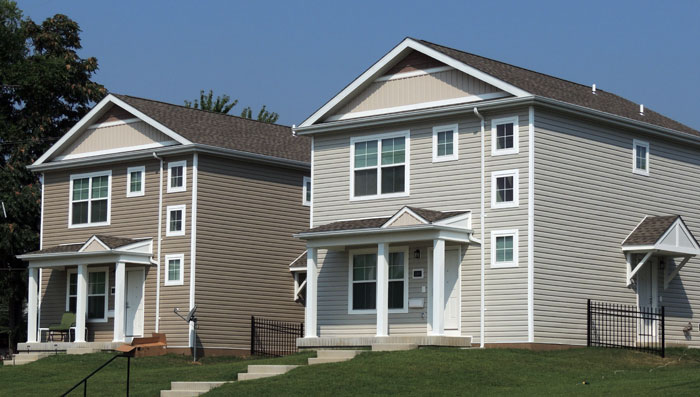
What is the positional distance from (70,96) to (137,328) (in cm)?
1689

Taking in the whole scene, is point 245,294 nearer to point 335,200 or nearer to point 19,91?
point 335,200

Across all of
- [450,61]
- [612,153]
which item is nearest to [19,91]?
[450,61]

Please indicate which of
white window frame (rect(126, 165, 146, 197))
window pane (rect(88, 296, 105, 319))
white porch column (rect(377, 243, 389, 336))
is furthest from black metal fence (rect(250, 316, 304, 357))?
white porch column (rect(377, 243, 389, 336))

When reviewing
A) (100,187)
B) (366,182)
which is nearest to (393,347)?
(366,182)

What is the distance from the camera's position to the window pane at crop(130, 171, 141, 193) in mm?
37416

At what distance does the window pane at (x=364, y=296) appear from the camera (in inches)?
1229

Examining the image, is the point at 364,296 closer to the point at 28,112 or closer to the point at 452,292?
the point at 452,292

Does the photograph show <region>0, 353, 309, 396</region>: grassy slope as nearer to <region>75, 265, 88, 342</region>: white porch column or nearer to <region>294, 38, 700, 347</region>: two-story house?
<region>75, 265, 88, 342</region>: white porch column

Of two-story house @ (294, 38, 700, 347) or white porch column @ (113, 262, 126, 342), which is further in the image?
white porch column @ (113, 262, 126, 342)

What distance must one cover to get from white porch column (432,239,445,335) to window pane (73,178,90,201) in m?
15.1

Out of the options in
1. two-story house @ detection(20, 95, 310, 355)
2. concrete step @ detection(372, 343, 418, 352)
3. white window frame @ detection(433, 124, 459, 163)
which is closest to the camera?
concrete step @ detection(372, 343, 418, 352)

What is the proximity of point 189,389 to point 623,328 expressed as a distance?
1168 centimetres

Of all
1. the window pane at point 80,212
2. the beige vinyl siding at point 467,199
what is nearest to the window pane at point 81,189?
the window pane at point 80,212

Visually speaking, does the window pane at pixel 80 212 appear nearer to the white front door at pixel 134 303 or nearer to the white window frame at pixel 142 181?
the white window frame at pixel 142 181
